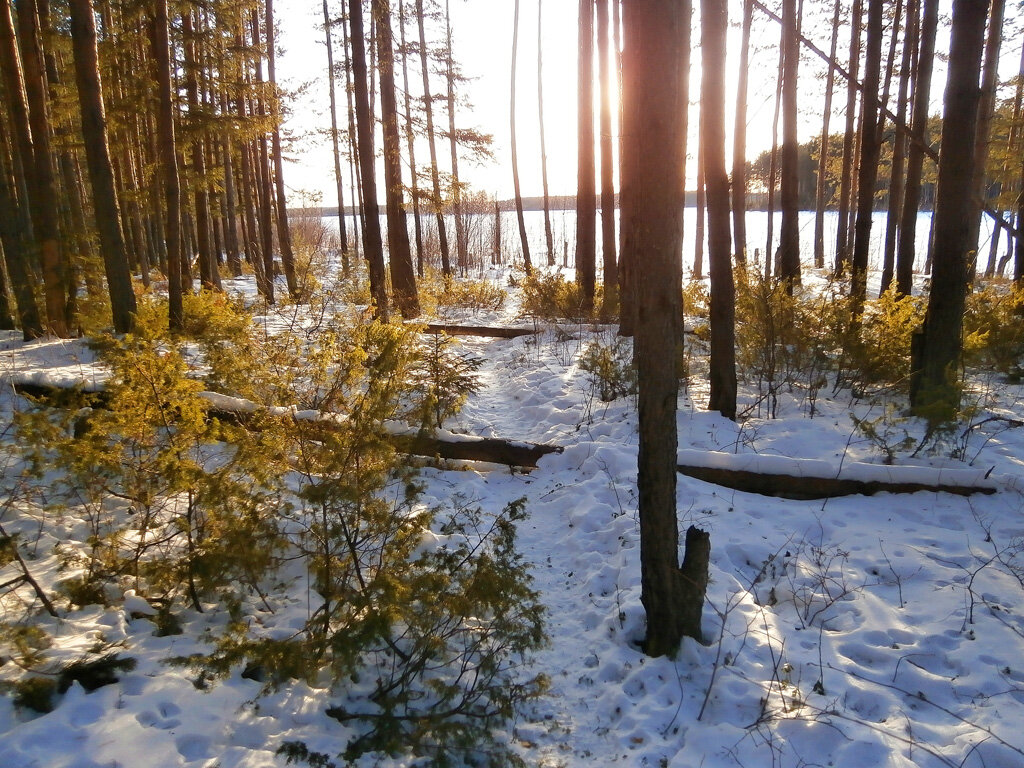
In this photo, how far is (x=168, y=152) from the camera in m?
9.39

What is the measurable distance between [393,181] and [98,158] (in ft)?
18.5

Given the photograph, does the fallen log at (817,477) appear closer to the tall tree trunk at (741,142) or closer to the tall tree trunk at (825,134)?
the tall tree trunk at (741,142)

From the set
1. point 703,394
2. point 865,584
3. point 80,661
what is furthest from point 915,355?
point 80,661

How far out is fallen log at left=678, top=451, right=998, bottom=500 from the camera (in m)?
4.39

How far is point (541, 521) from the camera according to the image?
4703 mm

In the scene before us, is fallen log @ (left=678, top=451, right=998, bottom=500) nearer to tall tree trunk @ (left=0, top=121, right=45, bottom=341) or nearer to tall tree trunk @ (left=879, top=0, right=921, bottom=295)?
tall tree trunk @ (left=879, top=0, right=921, bottom=295)

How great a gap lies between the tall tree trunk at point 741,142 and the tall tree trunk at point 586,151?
350 centimetres

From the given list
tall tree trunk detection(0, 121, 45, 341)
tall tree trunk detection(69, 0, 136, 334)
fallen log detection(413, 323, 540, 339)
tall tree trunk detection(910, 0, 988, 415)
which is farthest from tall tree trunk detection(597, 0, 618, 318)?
tall tree trunk detection(0, 121, 45, 341)

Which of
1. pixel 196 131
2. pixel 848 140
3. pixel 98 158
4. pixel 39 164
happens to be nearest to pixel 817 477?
pixel 98 158

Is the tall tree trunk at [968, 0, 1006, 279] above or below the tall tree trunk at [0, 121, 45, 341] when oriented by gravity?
above

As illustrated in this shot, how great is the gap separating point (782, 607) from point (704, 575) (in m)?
0.81

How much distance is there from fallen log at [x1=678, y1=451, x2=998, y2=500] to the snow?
2cm

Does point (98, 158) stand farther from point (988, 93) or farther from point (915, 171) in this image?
point (988, 93)

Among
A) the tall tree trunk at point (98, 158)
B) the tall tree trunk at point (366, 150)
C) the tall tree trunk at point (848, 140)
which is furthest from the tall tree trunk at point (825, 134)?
the tall tree trunk at point (98, 158)
